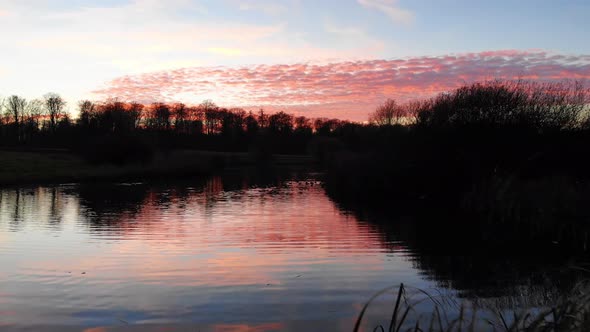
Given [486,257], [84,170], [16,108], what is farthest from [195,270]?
[16,108]

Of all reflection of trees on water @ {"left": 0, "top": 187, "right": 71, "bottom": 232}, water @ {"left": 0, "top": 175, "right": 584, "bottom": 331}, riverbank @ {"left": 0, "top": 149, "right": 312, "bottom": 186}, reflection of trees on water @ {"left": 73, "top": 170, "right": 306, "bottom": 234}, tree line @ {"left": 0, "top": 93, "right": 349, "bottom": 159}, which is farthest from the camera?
tree line @ {"left": 0, "top": 93, "right": 349, "bottom": 159}

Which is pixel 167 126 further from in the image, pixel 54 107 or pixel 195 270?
pixel 195 270

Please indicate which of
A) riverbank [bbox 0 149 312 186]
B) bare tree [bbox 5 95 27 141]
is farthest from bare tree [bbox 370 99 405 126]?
bare tree [bbox 5 95 27 141]

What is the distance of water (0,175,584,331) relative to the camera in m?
7.37

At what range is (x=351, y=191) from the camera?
31844mm

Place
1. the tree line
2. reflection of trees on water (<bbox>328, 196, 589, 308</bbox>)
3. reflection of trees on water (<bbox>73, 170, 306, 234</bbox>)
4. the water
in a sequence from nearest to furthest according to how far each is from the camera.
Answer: the water
reflection of trees on water (<bbox>328, 196, 589, 308</bbox>)
reflection of trees on water (<bbox>73, 170, 306, 234</bbox>)
the tree line

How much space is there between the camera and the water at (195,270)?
7.37 meters

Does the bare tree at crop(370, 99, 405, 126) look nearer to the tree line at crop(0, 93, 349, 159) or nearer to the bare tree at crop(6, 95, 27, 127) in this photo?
the tree line at crop(0, 93, 349, 159)

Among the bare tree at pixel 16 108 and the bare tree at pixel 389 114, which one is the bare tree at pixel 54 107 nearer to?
the bare tree at pixel 16 108

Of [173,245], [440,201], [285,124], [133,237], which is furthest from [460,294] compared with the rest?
[285,124]

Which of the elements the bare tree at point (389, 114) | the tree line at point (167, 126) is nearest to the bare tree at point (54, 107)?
the tree line at point (167, 126)

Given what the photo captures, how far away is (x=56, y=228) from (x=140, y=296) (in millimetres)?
9560

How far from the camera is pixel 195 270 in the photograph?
1053 cm

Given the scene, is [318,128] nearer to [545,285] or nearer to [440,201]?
[440,201]
